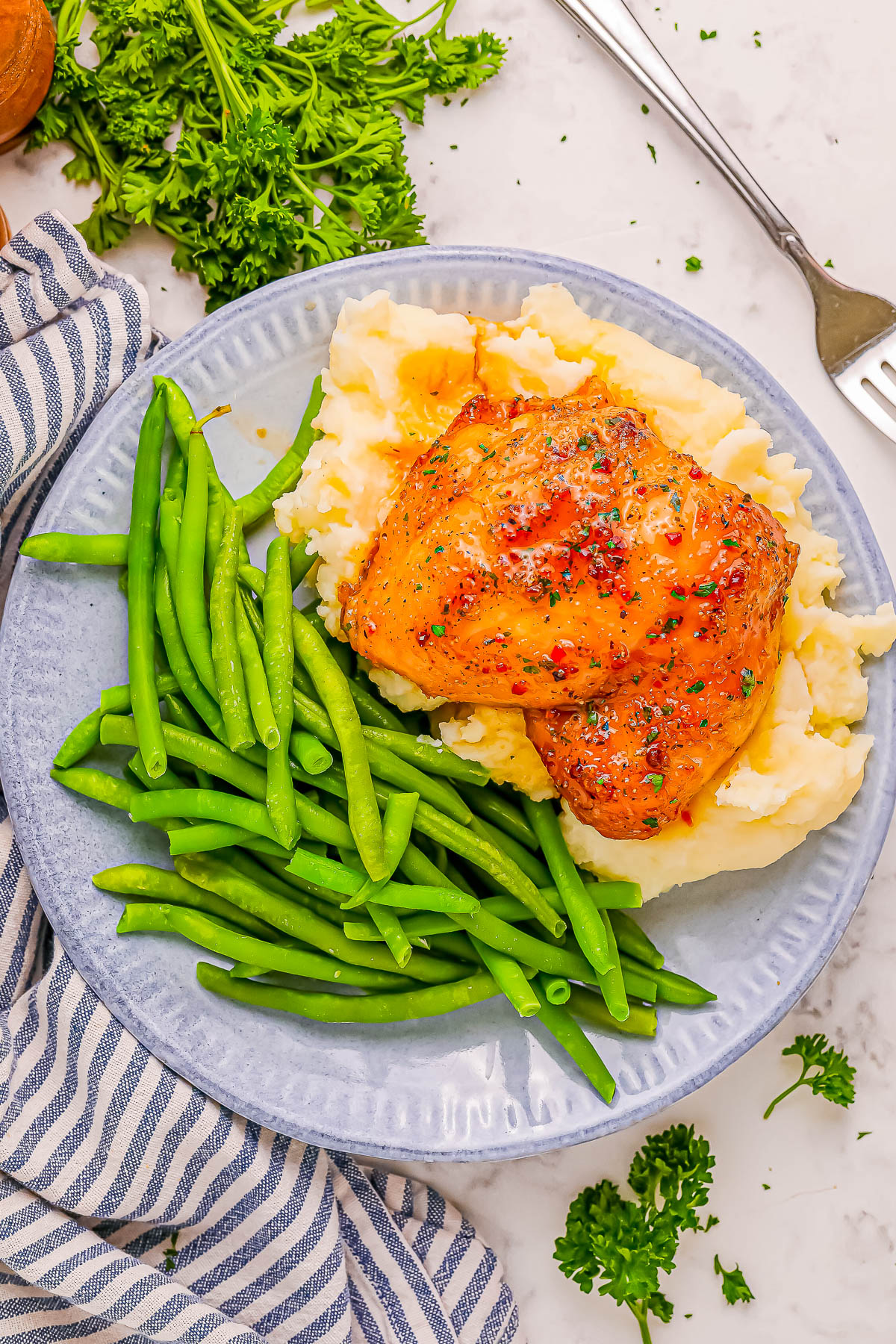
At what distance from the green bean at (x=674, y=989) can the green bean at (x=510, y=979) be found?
0.42 m

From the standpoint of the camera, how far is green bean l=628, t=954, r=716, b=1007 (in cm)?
358

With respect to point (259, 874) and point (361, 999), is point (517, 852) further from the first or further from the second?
point (259, 874)

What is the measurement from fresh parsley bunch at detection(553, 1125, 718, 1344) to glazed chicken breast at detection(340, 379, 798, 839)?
67.2 inches

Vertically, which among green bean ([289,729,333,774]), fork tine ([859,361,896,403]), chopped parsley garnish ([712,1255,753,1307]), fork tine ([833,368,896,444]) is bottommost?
chopped parsley garnish ([712,1255,753,1307])

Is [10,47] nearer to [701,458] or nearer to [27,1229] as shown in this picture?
[701,458]

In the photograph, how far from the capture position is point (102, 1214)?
3557mm

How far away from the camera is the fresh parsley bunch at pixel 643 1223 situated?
3709mm

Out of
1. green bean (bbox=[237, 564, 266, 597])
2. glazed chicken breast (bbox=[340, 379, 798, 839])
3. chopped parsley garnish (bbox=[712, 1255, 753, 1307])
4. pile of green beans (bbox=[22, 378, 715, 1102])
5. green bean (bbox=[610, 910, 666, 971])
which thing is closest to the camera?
glazed chicken breast (bbox=[340, 379, 798, 839])

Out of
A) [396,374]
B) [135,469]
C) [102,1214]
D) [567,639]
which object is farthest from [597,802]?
[102,1214]

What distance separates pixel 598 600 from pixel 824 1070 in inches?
96.8

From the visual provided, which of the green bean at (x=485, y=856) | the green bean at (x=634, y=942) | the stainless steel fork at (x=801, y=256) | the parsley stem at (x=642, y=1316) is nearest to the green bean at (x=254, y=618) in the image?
the green bean at (x=485, y=856)

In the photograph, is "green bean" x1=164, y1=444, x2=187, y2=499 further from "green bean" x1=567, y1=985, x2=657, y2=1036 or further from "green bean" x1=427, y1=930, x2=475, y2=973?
"green bean" x1=567, y1=985, x2=657, y2=1036

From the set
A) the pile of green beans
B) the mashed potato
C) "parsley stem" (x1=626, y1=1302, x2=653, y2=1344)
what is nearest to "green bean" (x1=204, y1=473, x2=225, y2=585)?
the pile of green beans

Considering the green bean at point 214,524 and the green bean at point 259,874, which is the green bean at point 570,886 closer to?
the green bean at point 259,874
